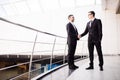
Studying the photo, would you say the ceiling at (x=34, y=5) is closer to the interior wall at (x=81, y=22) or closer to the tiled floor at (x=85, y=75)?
the interior wall at (x=81, y=22)

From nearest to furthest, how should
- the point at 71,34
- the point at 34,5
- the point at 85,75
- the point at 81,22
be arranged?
1. the point at 85,75
2. the point at 71,34
3. the point at 81,22
4. the point at 34,5

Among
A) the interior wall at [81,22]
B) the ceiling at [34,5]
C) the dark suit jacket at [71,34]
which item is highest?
the ceiling at [34,5]

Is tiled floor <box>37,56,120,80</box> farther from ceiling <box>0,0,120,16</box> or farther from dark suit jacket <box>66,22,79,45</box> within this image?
ceiling <box>0,0,120,16</box>

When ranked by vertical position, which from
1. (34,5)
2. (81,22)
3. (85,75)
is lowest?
(85,75)

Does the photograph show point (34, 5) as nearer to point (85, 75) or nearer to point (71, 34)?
point (71, 34)

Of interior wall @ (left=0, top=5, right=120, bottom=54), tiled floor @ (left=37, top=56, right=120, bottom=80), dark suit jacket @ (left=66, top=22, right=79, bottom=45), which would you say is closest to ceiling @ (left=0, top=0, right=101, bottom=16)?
interior wall @ (left=0, top=5, right=120, bottom=54)

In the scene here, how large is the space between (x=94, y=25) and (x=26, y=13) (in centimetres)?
873

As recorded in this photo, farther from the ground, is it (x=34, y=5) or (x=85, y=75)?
(x=34, y=5)

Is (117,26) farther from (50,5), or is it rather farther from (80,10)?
(50,5)

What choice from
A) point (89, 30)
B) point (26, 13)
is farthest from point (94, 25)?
point (26, 13)

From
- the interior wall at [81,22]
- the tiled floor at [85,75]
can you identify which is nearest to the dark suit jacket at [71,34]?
the tiled floor at [85,75]

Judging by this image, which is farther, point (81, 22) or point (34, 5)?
point (34, 5)

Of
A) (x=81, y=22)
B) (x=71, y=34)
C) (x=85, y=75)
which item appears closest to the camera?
(x=85, y=75)

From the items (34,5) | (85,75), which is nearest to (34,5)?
(34,5)
